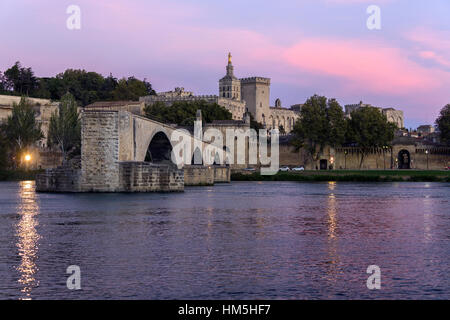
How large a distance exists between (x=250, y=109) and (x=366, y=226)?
157 metres

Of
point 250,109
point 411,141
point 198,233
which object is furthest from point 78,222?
point 250,109

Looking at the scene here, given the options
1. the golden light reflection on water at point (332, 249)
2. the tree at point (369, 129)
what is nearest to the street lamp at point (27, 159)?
the tree at point (369, 129)

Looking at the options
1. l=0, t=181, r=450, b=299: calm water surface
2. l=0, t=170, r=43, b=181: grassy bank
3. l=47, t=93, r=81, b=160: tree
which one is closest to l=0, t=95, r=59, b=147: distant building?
l=47, t=93, r=81, b=160: tree

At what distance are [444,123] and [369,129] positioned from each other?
12.8 metres

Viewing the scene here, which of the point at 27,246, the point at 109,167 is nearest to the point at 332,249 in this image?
the point at 27,246

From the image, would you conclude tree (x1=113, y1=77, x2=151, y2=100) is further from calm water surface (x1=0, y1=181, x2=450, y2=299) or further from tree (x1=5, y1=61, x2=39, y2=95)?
calm water surface (x1=0, y1=181, x2=450, y2=299)

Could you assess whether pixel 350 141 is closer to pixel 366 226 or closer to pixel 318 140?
pixel 318 140

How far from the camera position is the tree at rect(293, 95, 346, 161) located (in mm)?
96938

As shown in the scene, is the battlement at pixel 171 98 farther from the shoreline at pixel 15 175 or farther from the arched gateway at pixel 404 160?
the shoreline at pixel 15 175

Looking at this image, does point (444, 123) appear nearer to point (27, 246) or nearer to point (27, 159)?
point (27, 159)

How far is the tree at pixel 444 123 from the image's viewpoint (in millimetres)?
A: 103125

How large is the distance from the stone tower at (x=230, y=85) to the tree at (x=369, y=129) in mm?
80664

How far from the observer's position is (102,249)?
1845cm

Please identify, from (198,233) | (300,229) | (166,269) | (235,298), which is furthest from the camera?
(300,229)
